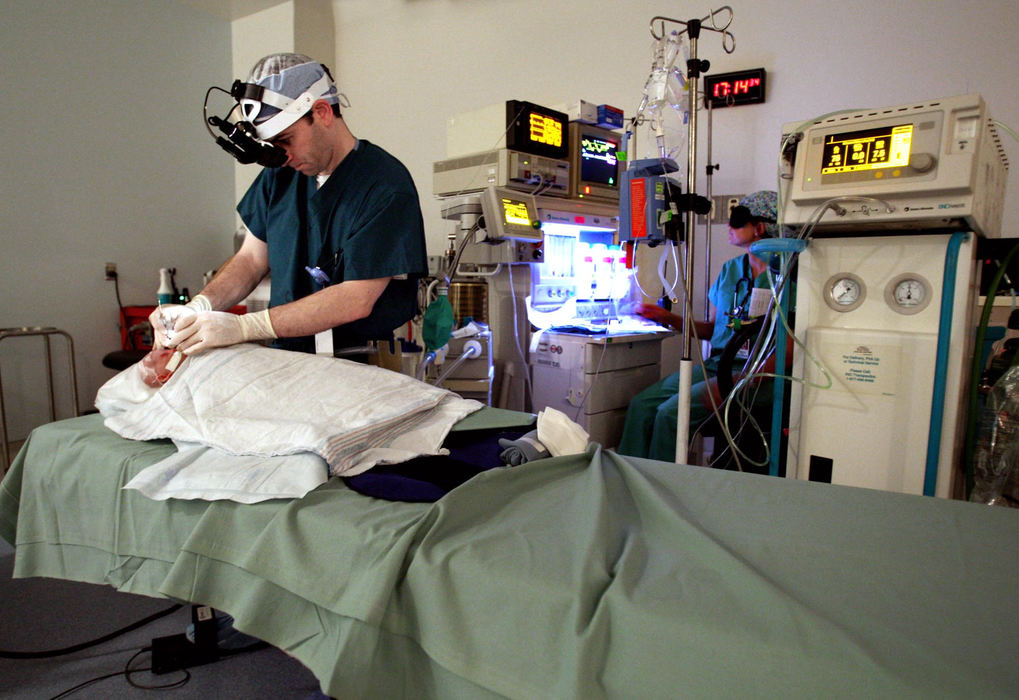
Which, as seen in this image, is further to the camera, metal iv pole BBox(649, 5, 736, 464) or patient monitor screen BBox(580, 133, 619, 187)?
patient monitor screen BBox(580, 133, 619, 187)

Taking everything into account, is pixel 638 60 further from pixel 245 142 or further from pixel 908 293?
pixel 245 142

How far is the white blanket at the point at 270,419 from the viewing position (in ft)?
3.58

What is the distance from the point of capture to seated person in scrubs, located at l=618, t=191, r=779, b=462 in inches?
114

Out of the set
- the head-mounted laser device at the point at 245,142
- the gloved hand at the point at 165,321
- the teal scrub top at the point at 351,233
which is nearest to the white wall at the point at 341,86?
the teal scrub top at the point at 351,233

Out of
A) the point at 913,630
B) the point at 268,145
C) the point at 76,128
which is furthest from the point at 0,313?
the point at 913,630

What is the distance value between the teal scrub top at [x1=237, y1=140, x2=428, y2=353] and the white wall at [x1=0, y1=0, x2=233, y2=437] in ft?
10.4

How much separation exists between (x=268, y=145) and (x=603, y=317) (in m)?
2.50

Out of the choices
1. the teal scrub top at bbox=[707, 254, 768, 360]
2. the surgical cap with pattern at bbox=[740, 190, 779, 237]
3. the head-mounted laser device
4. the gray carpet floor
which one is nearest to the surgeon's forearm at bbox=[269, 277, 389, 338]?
the head-mounted laser device

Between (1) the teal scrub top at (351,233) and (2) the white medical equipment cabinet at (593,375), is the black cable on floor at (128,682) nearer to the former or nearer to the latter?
(1) the teal scrub top at (351,233)

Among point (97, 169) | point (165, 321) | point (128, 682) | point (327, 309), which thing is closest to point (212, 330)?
point (165, 321)

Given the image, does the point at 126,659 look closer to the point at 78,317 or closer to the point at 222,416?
the point at 222,416

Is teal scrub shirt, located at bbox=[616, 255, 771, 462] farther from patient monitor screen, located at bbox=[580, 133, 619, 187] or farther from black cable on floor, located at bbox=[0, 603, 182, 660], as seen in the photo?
black cable on floor, located at bbox=[0, 603, 182, 660]

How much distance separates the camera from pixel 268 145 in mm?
1657

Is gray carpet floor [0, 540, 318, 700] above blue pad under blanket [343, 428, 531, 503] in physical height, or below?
below
